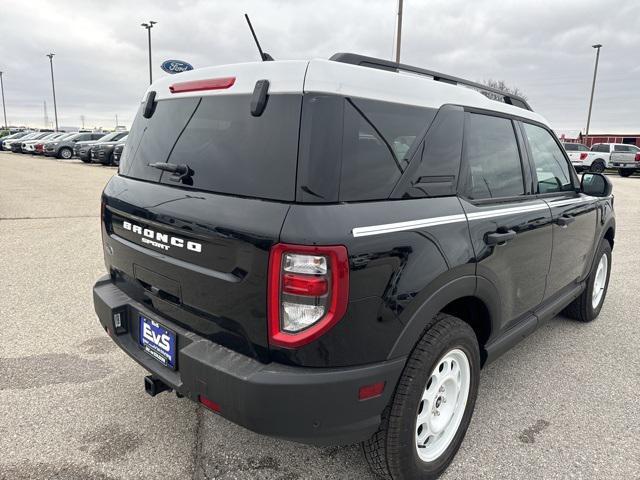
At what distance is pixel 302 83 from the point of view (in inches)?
72.6

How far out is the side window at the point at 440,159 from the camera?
213cm

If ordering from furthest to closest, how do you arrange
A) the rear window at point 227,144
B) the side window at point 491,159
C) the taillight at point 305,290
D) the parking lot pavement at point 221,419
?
the side window at point 491,159
the parking lot pavement at point 221,419
the rear window at point 227,144
the taillight at point 305,290

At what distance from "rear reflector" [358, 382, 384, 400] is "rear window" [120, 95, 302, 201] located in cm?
80

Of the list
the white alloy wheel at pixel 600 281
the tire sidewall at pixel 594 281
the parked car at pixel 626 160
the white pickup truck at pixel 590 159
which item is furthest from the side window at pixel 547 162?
the parked car at pixel 626 160

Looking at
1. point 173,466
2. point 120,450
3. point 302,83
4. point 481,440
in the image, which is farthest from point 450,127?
point 120,450

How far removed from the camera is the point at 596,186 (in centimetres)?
366

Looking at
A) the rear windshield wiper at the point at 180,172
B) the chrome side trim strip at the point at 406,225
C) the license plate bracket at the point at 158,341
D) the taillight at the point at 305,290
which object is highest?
the rear windshield wiper at the point at 180,172

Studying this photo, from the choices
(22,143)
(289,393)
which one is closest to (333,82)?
(289,393)

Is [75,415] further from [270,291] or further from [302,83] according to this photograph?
[302,83]

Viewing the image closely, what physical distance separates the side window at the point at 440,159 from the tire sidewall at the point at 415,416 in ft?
2.24

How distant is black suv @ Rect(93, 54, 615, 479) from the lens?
1780mm

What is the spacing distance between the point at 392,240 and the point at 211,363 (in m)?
0.88

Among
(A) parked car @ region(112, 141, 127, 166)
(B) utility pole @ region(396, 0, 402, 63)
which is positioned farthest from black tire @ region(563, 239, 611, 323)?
(A) parked car @ region(112, 141, 127, 166)

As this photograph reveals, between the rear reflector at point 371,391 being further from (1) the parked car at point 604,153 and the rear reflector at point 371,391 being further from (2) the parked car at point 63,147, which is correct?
(2) the parked car at point 63,147
